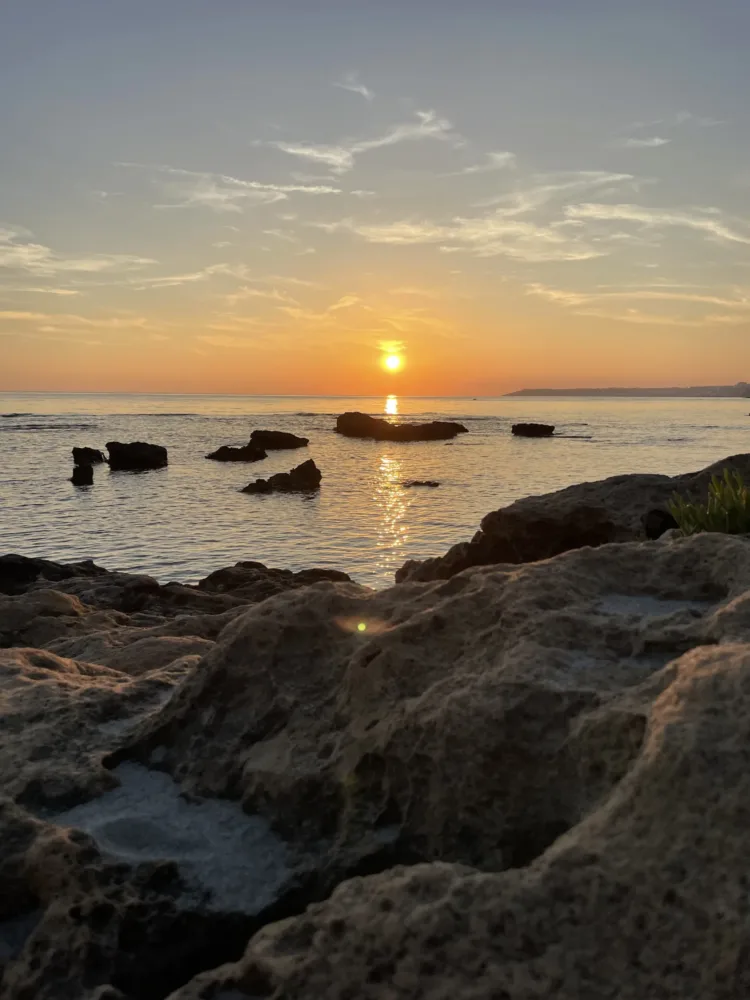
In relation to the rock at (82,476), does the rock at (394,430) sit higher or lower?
higher

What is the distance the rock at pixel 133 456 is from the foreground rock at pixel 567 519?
138 feet

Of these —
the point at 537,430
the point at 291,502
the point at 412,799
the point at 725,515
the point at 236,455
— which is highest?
the point at 537,430

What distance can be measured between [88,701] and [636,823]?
9.74 ft

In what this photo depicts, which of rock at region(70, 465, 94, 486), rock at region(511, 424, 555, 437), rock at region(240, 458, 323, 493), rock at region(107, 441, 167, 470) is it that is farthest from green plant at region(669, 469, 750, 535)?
rock at region(511, 424, 555, 437)

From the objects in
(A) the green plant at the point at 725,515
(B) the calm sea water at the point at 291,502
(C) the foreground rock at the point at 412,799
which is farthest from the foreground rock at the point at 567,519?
(B) the calm sea water at the point at 291,502

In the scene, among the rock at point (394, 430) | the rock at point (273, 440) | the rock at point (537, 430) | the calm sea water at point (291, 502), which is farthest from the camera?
the rock at point (394, 430)

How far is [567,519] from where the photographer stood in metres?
11.6

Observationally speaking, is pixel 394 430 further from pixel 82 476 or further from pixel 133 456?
pixel 82 476

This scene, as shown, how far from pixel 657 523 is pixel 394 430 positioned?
82.1 meters

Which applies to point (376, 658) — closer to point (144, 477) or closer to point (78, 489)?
point (78, 489)

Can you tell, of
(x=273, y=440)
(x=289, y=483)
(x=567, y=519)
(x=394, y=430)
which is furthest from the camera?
(x=394, y=430)

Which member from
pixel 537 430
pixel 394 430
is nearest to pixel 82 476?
pixel 394 430

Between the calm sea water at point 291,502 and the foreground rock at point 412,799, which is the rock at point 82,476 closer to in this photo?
the calm sea water at point 291,502

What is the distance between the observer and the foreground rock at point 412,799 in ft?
6.68
